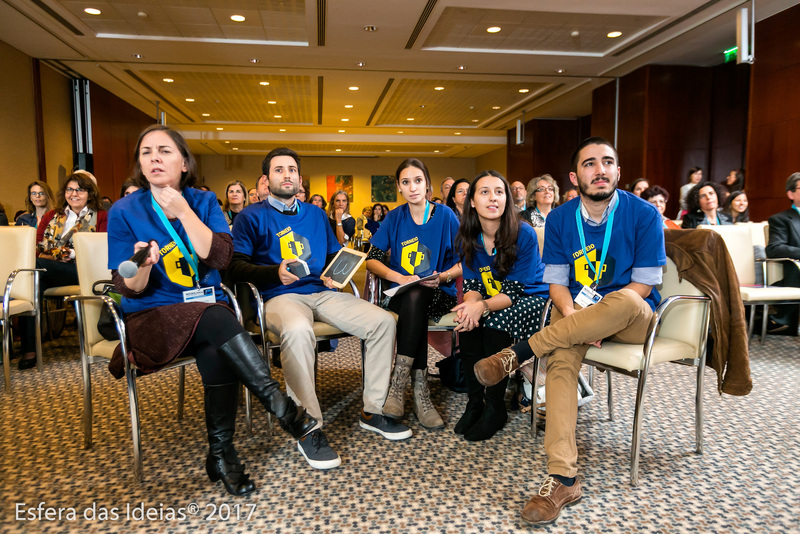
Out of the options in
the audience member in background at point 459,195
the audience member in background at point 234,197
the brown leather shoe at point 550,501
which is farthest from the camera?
the audience member in background at point 234,197

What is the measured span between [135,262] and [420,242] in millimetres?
1383

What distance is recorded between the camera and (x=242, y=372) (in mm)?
1751

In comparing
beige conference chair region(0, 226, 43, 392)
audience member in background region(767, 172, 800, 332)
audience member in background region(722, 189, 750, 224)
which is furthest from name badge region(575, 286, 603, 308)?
audience member in background region(722, 189, 750, 224)

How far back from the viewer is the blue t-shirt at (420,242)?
105 inches

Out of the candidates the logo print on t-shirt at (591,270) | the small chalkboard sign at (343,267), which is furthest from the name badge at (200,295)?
the logo print on t-shirt at (591,270)

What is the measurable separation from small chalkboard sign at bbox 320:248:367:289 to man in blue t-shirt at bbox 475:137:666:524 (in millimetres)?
724

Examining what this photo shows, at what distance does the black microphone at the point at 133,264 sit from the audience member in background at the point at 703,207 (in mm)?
4510

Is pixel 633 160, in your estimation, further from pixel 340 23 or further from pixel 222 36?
pixel 222 36

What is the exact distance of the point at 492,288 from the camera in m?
2.41

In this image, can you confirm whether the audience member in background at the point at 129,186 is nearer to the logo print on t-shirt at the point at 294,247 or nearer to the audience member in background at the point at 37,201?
the logo print on t-shirt at the point at 294,247

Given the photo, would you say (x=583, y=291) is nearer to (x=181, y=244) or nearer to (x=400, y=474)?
(x=400, y=474)

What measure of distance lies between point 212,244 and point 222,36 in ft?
18.0

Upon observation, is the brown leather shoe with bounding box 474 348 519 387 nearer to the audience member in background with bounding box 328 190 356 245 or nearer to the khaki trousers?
the khaki trousers

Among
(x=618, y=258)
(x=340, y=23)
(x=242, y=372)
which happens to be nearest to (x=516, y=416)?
(x=618, y=258)
